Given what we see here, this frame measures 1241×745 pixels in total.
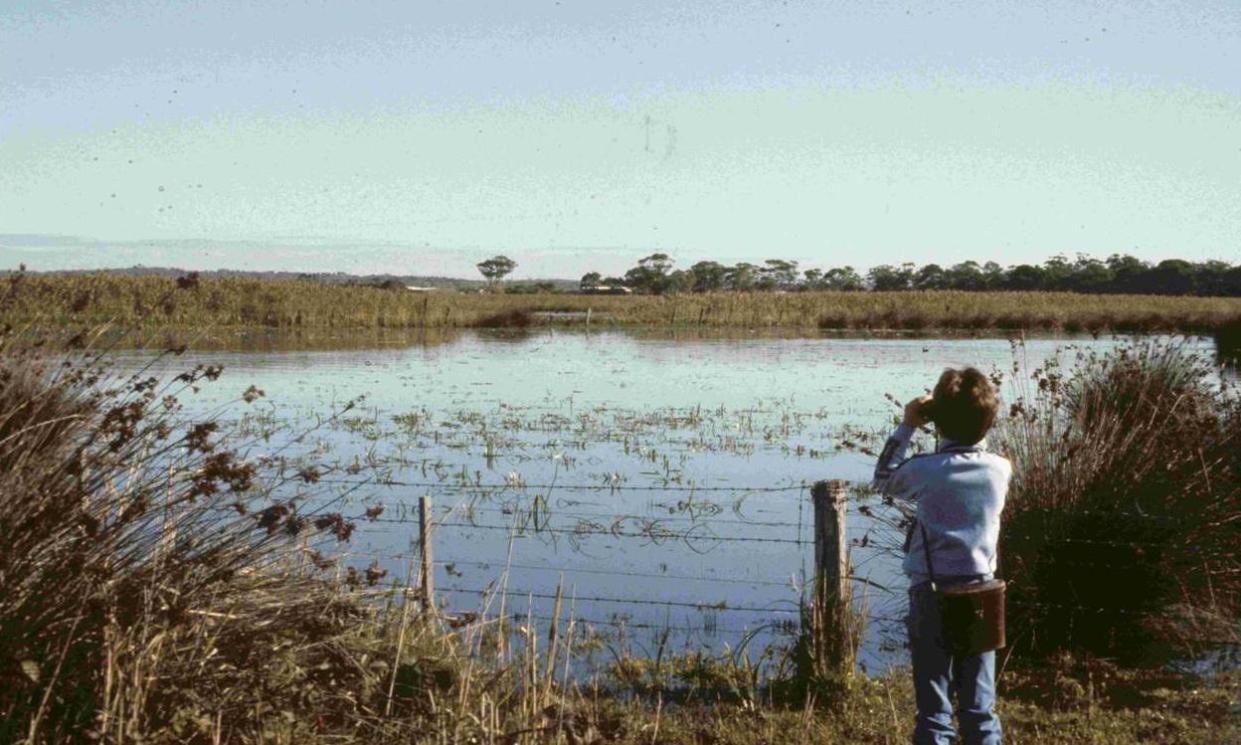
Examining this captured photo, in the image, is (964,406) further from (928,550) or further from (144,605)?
(144,605)

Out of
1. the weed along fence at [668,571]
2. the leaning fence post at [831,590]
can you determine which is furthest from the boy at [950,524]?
the leaning fence post at [831,590]

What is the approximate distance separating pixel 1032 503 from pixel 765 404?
14.7 m

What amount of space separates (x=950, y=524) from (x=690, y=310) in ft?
160

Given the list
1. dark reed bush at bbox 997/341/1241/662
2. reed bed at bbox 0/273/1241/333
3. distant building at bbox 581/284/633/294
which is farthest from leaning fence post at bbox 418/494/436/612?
distant building at bbox 581/284/633/294

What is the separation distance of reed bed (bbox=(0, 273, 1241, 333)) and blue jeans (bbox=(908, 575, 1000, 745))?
36.7 meters

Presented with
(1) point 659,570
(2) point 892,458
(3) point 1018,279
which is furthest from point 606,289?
(2) point 892,458

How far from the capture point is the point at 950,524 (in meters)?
5.02

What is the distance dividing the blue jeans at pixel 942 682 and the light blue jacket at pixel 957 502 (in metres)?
0.07

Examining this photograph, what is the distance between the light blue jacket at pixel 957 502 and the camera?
16.4 ft

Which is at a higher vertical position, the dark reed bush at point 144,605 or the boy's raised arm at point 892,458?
the boy's raised arm at point 892,458

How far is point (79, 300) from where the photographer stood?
5133 millimetres

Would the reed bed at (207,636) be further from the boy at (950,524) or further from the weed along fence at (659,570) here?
the boy at (950,524)

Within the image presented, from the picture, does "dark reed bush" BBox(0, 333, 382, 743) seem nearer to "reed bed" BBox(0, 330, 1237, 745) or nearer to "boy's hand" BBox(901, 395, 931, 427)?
"reed bed" BBox(0, 330, 1237, 745)

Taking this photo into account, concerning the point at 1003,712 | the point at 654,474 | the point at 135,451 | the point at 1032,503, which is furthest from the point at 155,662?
the point at 654,474
